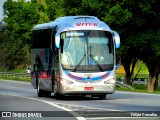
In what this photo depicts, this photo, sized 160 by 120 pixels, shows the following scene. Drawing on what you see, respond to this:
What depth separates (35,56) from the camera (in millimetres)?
30516

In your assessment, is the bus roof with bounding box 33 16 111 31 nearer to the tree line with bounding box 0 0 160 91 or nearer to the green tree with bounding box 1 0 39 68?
the tree line with bounding box 0 0 160 91

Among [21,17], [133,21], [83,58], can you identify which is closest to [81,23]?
[83,58]

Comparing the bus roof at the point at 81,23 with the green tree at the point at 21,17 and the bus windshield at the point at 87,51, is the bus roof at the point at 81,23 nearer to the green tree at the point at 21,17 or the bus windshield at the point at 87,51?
the bus windshield at the point at 87,51

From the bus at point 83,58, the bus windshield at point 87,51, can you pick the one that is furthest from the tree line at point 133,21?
the bus windshield at point 87,51

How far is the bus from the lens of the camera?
25280 mm

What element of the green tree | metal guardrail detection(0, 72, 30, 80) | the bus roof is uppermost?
the bus roof

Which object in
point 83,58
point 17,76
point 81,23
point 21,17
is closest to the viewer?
point 83,58

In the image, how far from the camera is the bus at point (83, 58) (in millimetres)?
25280

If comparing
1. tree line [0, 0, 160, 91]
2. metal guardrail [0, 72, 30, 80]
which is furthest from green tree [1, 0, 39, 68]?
tree line [0, 0, 160, 91]

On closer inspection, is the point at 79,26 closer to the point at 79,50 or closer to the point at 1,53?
the point at 79,50

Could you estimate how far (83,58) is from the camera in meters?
25.5

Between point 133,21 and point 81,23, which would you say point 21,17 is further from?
point 81,23

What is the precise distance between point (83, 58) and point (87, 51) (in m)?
0.31

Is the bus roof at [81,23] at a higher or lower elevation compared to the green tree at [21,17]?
higher
